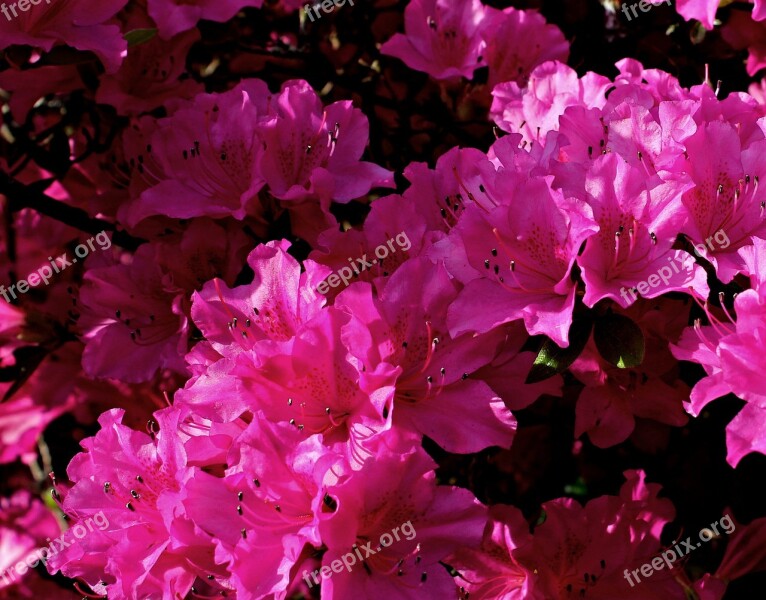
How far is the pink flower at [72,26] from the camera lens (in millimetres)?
1487

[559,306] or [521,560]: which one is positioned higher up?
[559,306]

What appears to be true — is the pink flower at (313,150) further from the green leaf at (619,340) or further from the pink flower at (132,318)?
the green leaf at (619,340)

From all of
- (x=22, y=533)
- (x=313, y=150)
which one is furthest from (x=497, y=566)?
(x=22, y=533)

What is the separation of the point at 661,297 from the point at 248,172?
66 centimetres

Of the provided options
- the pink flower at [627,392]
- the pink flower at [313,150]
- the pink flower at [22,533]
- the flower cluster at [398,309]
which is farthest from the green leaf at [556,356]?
the pink flower at [22,533]

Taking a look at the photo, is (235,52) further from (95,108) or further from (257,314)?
(257,314)

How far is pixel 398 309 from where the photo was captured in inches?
49.0

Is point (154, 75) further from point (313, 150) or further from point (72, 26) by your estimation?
point (313, 150)

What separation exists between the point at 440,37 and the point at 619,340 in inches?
32.3

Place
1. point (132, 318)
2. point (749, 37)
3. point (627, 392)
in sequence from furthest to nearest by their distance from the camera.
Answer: point (749, 37), point (132, 318), point (627, 392)

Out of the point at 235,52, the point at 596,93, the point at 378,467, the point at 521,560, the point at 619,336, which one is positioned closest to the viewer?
the point at 378,467

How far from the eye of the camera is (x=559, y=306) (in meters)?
1.23

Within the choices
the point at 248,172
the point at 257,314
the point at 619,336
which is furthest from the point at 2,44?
the point at 619,336

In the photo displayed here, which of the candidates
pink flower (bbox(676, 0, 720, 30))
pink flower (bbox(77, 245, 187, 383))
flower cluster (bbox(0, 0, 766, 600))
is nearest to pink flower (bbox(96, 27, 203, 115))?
flower cluster (bbox(0, 0, 766, 600))
